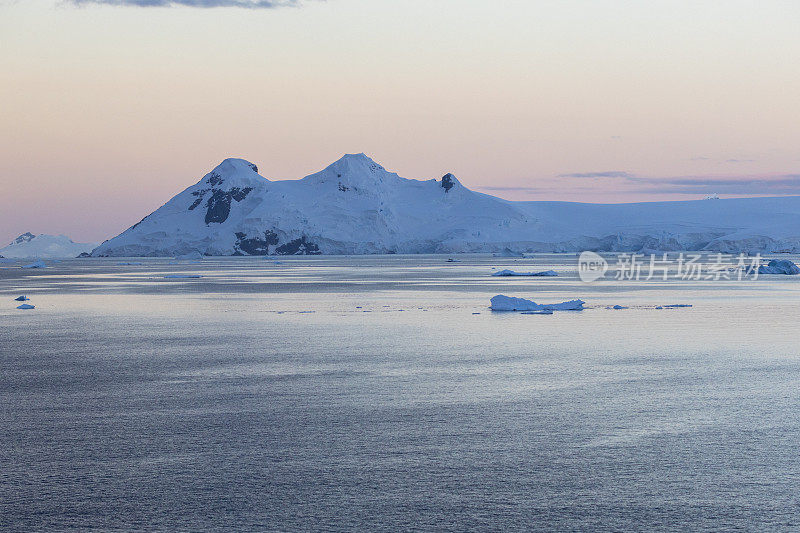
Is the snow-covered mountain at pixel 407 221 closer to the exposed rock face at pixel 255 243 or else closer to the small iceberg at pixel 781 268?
the exposed rock face at pixel 255 243

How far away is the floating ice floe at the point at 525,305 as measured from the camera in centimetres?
2437

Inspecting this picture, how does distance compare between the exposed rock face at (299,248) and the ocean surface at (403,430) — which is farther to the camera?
the exposed rock face at (299,248)

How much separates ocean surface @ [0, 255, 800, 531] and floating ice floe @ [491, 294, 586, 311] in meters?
5.67

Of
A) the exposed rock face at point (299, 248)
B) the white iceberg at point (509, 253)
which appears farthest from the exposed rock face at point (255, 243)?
the white iceberg at point (509, 253)

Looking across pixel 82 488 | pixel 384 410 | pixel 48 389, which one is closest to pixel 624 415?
pixel 384 410

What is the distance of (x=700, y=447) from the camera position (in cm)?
784

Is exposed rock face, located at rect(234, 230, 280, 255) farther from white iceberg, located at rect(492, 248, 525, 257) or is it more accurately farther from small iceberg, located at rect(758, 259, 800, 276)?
small iceberg, located at rect(758, 259, 800, 276)

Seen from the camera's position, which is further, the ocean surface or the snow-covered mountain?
the snow-covered mountain

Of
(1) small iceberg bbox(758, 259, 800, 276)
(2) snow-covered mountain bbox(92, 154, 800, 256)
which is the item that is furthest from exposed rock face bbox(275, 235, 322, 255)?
(1) small iceberg bbox(758, 259, 800, 276)

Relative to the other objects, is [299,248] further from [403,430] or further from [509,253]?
[403,430]

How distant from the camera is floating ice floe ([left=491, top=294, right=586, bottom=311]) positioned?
24.4m

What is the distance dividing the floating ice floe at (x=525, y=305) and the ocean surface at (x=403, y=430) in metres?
5.67

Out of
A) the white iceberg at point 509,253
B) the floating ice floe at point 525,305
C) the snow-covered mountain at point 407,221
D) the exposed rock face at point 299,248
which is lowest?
the floating ice floe at point 525,305

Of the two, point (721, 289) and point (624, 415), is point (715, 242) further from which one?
point (624, 415)
